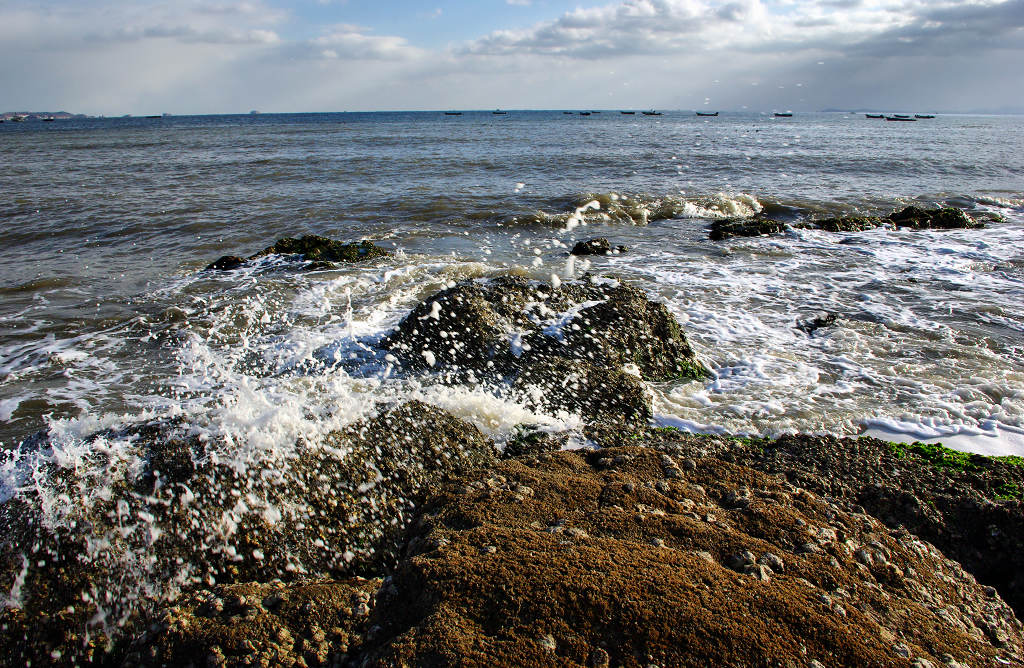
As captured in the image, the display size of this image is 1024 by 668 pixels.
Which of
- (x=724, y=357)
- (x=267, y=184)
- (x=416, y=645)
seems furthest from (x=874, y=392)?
(x=267, y=184)

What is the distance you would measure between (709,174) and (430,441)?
22385mm

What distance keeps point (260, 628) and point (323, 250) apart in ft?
29.0

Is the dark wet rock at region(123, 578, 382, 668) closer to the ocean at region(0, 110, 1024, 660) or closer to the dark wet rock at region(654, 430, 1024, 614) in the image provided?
the ocean at region(0, 110, 1024, 660)

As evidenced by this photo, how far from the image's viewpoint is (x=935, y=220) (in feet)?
45.0

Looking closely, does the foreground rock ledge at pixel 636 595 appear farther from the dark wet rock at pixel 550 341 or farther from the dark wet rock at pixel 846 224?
the dark wet rock at pixel 846 224

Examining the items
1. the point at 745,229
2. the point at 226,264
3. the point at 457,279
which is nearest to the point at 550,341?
the point at 457,279

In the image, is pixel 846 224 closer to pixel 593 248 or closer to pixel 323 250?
pixel 593 248

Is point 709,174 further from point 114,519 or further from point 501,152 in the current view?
point 114,519

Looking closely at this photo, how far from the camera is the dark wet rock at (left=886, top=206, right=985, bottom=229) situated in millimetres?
13625

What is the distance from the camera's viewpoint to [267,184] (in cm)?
1917

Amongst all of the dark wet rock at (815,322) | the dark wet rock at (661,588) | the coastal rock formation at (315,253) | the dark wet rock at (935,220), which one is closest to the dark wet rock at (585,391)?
the dark wet rock at (661,588)

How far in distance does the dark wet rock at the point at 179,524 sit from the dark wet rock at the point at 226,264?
22.6ft

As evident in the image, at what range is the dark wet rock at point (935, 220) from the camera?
44.7 ft

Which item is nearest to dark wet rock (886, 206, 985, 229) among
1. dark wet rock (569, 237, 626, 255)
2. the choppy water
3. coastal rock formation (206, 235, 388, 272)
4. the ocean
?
the ocean
